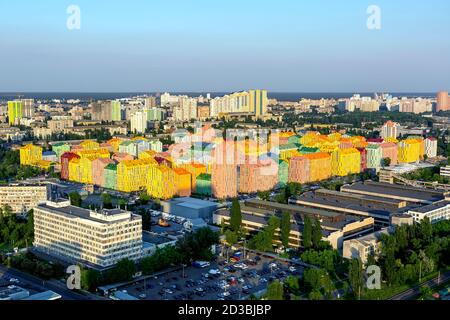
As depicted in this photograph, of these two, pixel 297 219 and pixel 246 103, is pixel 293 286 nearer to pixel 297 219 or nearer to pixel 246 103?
pixel 297 219

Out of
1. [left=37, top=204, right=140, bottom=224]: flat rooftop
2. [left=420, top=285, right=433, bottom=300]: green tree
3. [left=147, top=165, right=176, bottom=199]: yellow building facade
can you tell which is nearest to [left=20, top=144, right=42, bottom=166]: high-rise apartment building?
[left=147, top=165, right=176, bottom=199]: yellow building facade

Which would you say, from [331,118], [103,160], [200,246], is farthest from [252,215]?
[331,118]

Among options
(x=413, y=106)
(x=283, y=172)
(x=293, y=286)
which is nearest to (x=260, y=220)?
(x=293, y=286)

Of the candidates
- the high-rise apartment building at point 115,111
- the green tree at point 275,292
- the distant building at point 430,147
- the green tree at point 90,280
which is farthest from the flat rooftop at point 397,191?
the high-rise apartment building at point 115,111

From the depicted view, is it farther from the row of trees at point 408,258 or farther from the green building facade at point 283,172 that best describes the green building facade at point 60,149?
the row of trees at point 408,258

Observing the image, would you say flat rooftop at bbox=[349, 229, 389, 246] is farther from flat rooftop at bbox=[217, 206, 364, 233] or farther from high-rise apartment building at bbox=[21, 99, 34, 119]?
high-rise apartment building at bbox=[21, 99, 34, 119]
